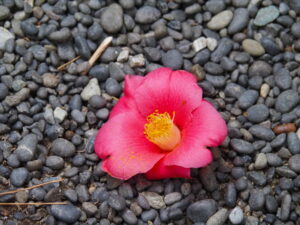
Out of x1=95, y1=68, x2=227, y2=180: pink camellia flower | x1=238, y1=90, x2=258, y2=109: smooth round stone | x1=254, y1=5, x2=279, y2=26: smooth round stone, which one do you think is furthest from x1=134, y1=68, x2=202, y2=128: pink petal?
x1=254, y1=5, x2=279, y2=26: smooth round stone

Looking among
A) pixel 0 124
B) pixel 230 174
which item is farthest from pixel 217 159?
pixel 0 124

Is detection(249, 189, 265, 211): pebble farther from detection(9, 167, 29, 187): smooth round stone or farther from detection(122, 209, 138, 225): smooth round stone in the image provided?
detection(9, 167, 29, 187): smooth round stone

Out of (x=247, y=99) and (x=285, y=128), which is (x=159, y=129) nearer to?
(x=247, y=99)

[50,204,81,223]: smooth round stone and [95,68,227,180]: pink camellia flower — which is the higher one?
[95,68,227,180]: pink camellia flower

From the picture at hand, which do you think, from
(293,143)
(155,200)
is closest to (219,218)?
(155,200)

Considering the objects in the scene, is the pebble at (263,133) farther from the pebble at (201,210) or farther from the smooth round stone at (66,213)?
the smooth round stone at (66,213)

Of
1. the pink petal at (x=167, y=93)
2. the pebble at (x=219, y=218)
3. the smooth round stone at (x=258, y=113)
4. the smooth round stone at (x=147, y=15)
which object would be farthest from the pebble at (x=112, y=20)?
the pebble at (x=219, y=218)

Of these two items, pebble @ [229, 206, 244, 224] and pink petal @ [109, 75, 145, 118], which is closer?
pebble @ [229, 206, 244, 224]
